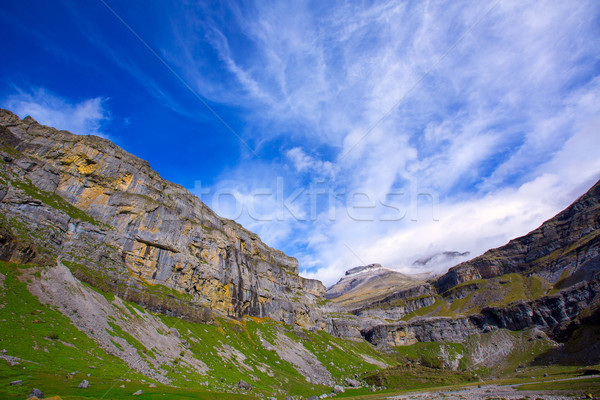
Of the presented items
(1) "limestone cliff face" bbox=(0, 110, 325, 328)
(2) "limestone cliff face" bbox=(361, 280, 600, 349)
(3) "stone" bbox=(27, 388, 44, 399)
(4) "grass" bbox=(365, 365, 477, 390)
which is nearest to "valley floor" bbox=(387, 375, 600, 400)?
(4) "grass" bbox=(365, 365, 477, 390)

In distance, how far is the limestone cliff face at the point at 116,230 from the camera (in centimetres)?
7031

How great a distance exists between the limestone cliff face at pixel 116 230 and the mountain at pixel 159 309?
1.45 feet

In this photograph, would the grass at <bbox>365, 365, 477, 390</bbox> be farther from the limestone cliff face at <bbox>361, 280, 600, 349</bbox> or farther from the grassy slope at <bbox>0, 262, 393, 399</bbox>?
the limestone cliff face at <bbox>361, 280, 600, 349</bbox>

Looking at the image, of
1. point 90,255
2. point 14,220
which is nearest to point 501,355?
point 90,255

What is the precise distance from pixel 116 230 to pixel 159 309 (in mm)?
33894

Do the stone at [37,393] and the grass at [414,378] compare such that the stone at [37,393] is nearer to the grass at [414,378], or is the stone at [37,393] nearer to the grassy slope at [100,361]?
the grassy slope at [100,361]

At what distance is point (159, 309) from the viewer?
81625mm

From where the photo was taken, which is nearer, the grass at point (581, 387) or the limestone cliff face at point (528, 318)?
the grass at point (581, 387)

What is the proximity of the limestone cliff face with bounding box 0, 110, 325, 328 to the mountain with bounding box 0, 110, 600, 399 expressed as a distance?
443 millimetres

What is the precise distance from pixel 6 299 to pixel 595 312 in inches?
7543

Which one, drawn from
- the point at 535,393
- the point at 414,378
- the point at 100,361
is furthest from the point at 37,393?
the point at 414,378

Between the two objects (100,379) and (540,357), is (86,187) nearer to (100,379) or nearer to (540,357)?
(100,379)

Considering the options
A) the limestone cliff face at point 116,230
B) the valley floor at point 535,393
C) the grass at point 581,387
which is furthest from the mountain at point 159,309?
the grass at point 581,387

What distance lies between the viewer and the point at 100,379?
3366cm
